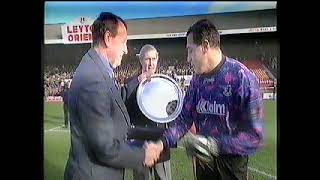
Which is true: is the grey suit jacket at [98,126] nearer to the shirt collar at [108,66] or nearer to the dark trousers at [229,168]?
the shirt collar at [108,66]

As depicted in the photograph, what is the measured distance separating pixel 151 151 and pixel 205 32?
0.63 m

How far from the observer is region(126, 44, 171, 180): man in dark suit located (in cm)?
246

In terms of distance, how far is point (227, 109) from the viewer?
2408mm

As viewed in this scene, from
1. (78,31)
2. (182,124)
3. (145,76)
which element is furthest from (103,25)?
(182,124)

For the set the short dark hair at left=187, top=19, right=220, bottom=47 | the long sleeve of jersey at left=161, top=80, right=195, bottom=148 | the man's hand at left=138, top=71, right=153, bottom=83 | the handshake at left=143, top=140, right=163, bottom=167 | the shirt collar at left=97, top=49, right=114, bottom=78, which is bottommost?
the handshake at left=143, top=140, right=163, bottom=167

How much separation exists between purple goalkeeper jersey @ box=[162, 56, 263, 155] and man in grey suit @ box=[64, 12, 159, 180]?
0.77 feet

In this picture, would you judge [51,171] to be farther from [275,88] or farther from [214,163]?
[275,88]

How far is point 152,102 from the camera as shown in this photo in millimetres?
2467

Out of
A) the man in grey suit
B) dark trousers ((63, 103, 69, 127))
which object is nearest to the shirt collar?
the man in grey suit

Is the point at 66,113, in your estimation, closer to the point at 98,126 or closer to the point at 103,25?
the point at 98,126

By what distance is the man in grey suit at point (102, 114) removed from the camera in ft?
7.97

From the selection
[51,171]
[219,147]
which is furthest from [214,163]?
[51,171]

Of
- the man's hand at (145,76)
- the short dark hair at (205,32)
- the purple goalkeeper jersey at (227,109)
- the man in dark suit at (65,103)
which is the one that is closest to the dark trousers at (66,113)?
the man in dark suit at (65,103)

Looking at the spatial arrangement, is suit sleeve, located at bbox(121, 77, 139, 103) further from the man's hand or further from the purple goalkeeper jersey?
the purple goalkeeper jersey
